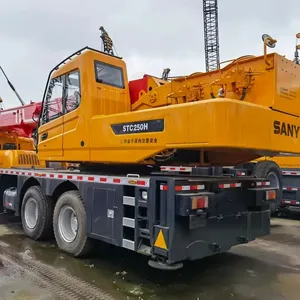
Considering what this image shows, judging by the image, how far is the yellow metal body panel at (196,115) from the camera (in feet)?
14.5

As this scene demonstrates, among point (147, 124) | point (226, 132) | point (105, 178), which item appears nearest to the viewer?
point (226, 132)

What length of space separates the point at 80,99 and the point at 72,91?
1.24 feet

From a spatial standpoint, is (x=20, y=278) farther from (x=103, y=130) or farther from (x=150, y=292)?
(x=103, y=130)

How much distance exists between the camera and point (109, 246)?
22.7 feet

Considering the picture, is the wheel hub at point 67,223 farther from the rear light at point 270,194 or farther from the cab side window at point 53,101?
the rear light at point 270,194

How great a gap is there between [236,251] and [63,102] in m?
4.10

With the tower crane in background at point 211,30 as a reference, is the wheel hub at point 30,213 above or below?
below

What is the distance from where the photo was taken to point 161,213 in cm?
464

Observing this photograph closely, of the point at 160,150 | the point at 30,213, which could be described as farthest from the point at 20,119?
the point at 160,150

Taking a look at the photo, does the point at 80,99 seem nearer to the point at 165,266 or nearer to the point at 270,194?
the point at 165,266

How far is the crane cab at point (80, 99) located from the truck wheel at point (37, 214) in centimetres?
80

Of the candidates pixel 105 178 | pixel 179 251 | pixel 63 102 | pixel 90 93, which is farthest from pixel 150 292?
pixel 63 102

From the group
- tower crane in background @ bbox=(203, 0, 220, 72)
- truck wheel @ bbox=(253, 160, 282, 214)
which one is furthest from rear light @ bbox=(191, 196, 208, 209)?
tower crane in background @ bbox=(203, 0, 220, 72)

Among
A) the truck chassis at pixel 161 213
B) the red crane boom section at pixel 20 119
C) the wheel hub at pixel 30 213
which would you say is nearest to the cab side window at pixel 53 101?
the truck chassis at pixel 161 213
